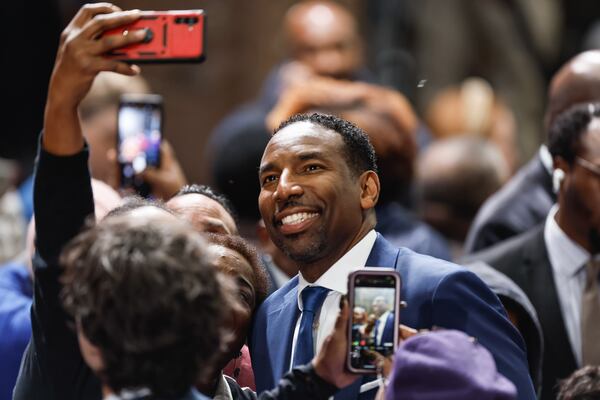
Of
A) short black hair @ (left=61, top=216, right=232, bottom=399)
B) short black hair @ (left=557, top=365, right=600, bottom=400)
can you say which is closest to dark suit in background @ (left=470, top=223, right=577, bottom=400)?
short black hair @ (left=557, top=365, right=600, bottom=400)

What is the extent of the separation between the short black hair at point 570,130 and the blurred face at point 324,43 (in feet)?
9.14

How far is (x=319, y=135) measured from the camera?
3.97 metres

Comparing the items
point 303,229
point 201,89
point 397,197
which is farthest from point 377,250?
point 201,89

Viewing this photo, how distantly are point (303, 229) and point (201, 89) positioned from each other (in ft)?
21.5

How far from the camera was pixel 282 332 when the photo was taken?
399cm

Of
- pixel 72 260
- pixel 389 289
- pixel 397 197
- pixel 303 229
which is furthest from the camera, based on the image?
pixel 397 197

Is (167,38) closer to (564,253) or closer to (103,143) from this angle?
(103,143)

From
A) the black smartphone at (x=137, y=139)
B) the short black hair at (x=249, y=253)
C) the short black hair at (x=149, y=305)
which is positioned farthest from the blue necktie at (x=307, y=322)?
the black smartphone at (x=137, y=139)

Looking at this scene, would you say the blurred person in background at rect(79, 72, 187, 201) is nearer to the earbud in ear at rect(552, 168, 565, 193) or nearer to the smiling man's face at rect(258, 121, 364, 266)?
the smiling man's face at rect(258, 121, 364, 266)

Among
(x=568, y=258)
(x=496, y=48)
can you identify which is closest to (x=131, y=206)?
(x=568, y=258)

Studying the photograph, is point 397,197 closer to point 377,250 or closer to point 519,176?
point 519,176

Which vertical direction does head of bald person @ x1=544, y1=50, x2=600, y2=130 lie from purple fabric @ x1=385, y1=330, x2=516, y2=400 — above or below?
above

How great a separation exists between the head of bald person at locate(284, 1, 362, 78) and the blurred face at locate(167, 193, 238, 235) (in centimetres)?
352

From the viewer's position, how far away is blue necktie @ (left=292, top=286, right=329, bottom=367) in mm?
3842
